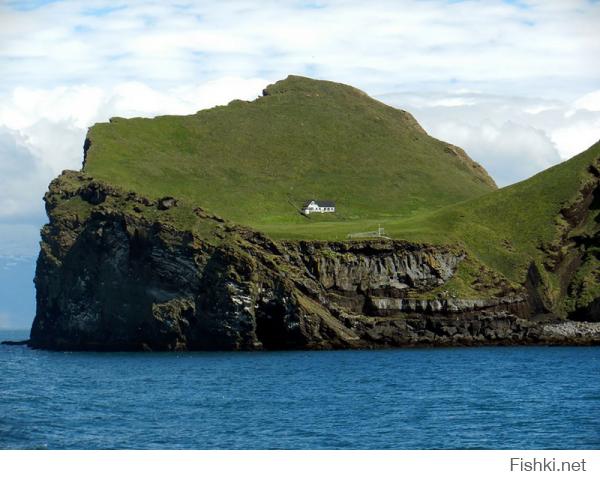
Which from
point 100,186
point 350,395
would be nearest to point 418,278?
point 100,186

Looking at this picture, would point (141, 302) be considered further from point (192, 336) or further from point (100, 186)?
point (100, 186)

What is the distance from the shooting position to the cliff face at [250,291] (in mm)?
140875

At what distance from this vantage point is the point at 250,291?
139 metres

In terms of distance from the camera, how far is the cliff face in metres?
141

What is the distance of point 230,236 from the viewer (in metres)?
148

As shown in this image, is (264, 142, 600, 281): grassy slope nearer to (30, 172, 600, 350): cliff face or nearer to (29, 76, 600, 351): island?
(29, 76, 600, 351): island

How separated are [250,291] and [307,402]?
184 feet

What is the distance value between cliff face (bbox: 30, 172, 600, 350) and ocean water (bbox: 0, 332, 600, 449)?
39.8ft

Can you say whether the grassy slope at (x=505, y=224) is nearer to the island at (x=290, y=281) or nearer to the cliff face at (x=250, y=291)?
the island at (x=290, y=281)

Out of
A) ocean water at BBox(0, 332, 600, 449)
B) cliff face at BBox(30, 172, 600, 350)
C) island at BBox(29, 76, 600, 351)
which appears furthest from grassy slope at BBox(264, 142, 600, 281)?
ocean water at BBox(0, 332, 600, 449)

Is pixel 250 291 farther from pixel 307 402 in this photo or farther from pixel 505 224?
pixel 505 224

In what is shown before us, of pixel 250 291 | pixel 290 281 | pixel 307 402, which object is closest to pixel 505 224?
pixel 290 281

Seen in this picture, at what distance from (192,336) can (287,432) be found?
7645cm

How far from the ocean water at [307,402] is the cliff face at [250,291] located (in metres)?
12.1
